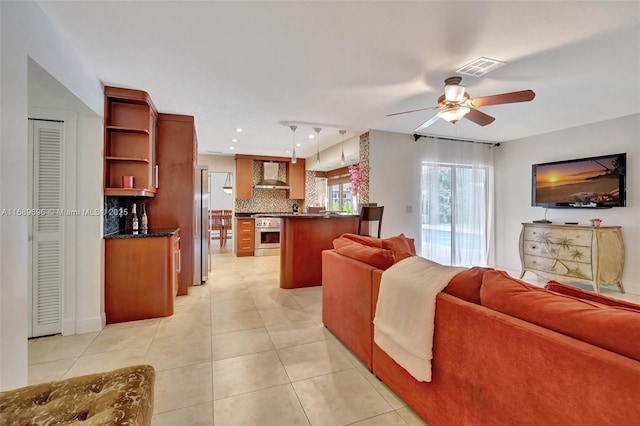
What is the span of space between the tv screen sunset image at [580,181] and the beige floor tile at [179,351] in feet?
18.6

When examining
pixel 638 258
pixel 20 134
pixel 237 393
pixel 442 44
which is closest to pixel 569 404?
pixel 237 393

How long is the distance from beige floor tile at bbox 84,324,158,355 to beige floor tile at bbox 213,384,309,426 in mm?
1189

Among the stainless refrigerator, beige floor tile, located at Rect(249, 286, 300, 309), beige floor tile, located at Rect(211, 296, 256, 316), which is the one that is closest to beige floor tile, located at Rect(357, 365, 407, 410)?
beige floor tile, located at Rect(249, 286, 300, 309)

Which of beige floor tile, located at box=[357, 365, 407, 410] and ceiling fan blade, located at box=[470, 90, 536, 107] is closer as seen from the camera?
beige floor tile, located at box=[357, 365, 407, 410]

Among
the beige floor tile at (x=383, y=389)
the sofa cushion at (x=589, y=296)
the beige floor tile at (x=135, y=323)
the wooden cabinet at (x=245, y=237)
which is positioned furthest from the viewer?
the wooden cabinet at (x=245, y=237)

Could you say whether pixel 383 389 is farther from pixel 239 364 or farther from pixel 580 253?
pixel 580 253

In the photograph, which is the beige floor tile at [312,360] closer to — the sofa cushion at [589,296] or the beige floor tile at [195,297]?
the sofa cushion at [589,296]

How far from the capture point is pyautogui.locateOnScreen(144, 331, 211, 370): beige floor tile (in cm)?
217

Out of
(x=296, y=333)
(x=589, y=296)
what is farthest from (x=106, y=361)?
(x=589, y=296)

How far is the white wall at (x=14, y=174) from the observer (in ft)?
4.59

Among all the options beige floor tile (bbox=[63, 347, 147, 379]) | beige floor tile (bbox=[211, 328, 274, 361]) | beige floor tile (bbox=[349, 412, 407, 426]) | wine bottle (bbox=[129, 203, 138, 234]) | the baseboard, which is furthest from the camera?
wine bottle (bbox=[129, 203, 138, 234])

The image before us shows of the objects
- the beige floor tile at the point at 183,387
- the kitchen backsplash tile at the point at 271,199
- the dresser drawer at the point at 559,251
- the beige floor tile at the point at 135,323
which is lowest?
the beige floor tile at the point at 183,387

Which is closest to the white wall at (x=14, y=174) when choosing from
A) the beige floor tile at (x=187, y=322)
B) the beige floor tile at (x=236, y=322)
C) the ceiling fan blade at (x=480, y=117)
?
the beige floor tile at (x=187, y=322)

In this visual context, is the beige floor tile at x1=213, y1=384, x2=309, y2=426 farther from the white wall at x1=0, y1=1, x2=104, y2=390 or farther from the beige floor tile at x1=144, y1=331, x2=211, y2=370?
the white wall at x1=0, y1=1, x2=104, y2=390
